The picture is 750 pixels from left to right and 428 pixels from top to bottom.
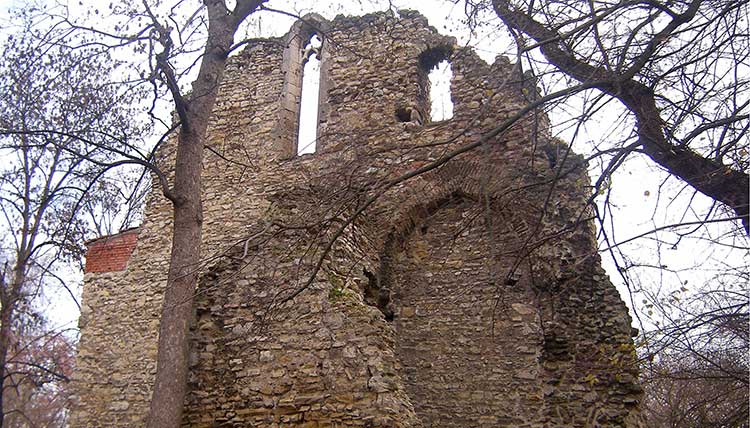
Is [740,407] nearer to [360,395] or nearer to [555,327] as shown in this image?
[360,395]

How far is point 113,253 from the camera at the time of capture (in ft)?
41.7

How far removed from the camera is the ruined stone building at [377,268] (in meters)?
6.75

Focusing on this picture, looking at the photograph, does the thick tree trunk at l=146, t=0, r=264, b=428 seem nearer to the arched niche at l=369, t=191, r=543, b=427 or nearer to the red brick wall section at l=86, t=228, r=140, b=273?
the arched niche at l=369, t=191, r=543, b=427

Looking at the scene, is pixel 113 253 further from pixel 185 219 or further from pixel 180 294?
pixel 180 294

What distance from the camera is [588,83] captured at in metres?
4.92

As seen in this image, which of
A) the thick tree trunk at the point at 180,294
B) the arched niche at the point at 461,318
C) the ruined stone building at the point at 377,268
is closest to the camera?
the ruined stone building at the point at 377,268

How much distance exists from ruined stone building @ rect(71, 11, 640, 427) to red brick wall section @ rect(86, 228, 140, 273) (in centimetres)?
4

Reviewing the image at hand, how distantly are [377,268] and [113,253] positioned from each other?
5.67 m

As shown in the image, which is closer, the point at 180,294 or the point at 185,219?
the point at 180,294

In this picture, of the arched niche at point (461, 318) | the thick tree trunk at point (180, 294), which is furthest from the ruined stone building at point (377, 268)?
the thick tree trunk at point (180, 294)

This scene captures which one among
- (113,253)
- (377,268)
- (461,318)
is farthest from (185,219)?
(113,253)

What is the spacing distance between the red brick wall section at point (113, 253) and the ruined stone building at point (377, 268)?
4 centimetres

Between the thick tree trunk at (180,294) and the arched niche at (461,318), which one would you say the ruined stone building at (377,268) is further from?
the thick tree trunk at (180,294)

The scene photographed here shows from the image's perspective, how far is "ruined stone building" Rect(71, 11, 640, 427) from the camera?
6.75 meters
